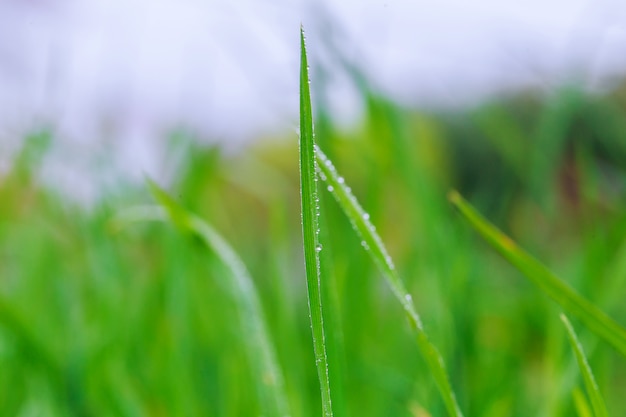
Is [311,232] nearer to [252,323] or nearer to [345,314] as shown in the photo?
[252,323]

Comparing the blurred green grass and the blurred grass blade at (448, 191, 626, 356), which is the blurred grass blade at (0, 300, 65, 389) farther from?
the blurred grass blade at (448, 191, 626, 356)

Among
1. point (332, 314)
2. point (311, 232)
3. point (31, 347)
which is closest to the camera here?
point (311, 232)

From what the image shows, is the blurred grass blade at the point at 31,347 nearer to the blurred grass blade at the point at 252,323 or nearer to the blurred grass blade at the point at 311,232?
the blurred grass blade at the point at 252,323

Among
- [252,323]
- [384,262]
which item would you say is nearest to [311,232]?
[384,262]

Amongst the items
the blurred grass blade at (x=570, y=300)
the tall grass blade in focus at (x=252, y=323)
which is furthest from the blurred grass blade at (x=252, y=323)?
the blurred grass blade at (x=570, y=300)

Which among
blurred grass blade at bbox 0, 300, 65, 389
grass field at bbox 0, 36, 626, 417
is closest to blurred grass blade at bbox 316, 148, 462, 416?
grass field at bbox 0, 36, 626, 417
